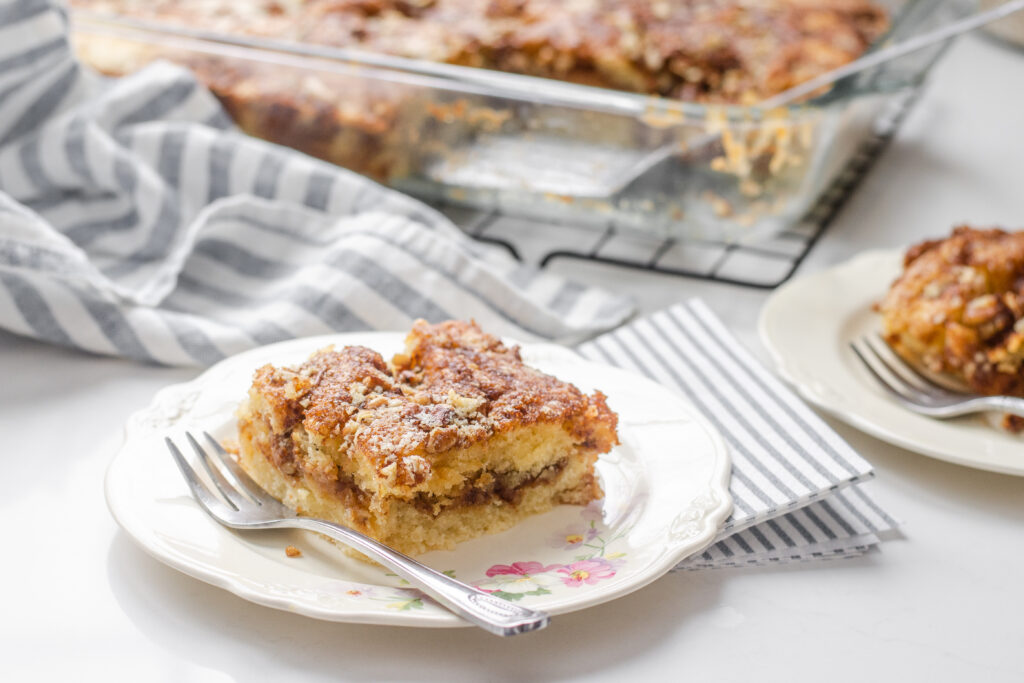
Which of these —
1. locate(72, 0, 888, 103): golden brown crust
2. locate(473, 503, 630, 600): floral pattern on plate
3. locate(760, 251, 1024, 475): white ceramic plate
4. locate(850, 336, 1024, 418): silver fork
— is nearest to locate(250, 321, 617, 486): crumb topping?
locate(473, 503, 630, 600): floral pattern on plate

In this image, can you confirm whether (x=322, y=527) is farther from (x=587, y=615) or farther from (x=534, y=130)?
(x=534, y=130)

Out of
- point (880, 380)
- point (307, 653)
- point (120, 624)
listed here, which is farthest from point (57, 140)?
point (880, 380)

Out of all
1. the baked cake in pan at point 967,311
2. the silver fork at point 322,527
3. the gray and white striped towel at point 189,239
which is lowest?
the gray and white striped towel at point 189,239

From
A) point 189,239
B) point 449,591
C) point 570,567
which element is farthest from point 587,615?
point 189,239

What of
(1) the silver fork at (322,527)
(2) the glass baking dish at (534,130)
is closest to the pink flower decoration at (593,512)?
(1) the silver fork at (322,527)

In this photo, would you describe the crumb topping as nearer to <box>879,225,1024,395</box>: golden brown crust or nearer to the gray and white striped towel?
the gray and white striped towel

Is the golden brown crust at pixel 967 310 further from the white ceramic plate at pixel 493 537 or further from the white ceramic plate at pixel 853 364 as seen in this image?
the white ceramic plate at pixel 493 537
